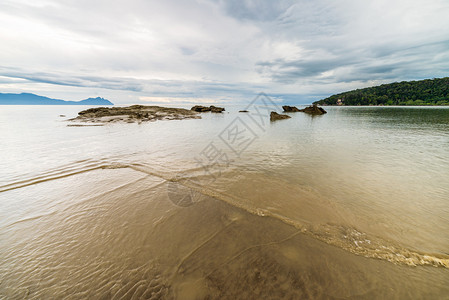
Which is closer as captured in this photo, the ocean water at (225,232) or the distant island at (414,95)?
the ocean water at (225,232)

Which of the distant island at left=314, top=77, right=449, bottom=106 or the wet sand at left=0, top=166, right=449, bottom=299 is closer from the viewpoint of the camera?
the wet sand at left=0, top=166, right=449, bottom=299

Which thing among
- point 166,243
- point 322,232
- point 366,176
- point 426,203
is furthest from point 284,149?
point 166,243

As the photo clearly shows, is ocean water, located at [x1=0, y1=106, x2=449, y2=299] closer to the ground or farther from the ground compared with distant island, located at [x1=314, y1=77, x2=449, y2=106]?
closer to the ground

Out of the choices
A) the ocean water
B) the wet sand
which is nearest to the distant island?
the ocean water

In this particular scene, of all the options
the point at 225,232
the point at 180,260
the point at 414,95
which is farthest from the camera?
the point at 414,95

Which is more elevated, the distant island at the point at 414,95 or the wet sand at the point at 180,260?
the distant island at the point at 414,95

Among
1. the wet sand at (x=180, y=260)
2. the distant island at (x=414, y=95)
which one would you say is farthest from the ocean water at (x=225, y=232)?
the distant island at (x=414, y=95)

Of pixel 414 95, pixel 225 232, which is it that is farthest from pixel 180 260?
pixel 414 95

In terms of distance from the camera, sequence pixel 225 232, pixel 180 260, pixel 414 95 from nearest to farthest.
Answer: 1. pixel 180 260
2. pixel 225 232
3. pixel 414 95

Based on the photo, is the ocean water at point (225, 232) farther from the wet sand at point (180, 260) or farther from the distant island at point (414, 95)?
the distant island at point (414, 95)

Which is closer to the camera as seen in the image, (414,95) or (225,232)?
(225,232)

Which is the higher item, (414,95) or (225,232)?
(414,95)

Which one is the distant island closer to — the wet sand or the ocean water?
the ocean water

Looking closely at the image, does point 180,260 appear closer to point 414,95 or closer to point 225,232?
point 225,232
